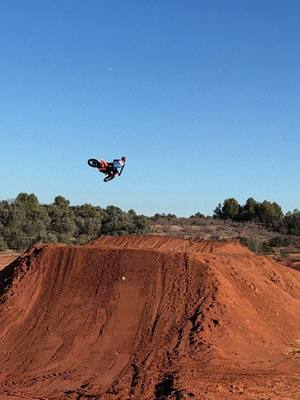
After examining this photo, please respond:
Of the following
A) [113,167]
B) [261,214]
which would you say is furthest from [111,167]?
[261,214]

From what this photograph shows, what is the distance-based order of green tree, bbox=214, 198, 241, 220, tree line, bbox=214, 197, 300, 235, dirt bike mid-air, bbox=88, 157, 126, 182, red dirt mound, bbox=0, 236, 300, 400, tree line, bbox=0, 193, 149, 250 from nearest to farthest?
red dirt mound, bbox=0, 236, 300, 400, dirt bike mid-air, bbox=88, 157, 126, 182, tree line, bbox=0, 193, 149, 250, tree line, bbox=214, 197, 300, 235, green tree, bbox=214, 198, 241, 220

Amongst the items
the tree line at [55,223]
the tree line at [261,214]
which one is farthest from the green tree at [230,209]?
the tree line at [55,223]

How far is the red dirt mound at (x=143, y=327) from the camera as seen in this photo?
41.6 ft

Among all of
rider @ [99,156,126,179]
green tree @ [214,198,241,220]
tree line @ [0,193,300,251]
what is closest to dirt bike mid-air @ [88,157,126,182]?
rider @ [99,156,126,179]

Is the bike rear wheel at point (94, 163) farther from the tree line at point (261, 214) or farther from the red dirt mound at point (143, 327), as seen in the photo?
the tree line at point (261, 214)

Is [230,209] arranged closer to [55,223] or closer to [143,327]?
[55,223]

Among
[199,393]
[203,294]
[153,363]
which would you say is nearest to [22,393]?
[153,363]

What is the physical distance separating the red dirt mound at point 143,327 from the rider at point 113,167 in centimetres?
245

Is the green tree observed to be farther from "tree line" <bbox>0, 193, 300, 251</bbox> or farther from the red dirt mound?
the red dirt mound

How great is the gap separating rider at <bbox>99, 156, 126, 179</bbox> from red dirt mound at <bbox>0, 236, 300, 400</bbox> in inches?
96.3

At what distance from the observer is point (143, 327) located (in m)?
15.6

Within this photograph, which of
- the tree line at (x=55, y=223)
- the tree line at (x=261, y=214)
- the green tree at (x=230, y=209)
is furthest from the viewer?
the green tree at (x=230, y=209)

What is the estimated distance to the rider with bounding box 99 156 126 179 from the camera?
1731 centimetres

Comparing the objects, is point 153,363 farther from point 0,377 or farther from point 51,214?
point 51,214
